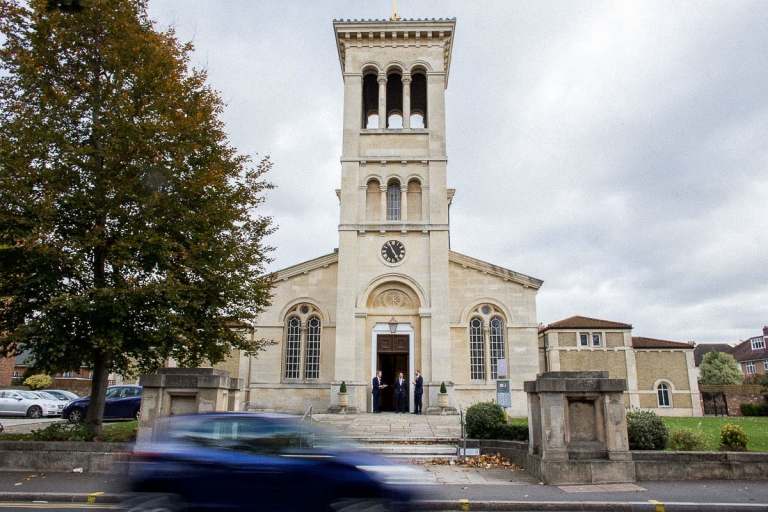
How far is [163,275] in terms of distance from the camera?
48.2 feet

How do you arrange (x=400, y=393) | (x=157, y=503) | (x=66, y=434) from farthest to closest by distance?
(x=400, y=393) < (x=66, y=434) < (x=157, y=503)

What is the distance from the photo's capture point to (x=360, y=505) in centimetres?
638

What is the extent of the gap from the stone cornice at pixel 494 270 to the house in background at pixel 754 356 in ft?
176

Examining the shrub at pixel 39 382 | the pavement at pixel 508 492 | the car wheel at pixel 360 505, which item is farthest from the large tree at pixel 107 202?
the shrub at pixel 39 382

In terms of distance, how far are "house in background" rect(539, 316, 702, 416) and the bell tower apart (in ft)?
39.3

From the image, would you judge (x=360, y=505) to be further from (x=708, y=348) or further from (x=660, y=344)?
(x=708, y=348)

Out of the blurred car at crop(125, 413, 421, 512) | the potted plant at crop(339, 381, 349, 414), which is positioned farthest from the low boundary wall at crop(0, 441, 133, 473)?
the potted plant at crop(339, 381, 349, 414)

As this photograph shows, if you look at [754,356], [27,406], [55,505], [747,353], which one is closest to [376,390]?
[55,505]

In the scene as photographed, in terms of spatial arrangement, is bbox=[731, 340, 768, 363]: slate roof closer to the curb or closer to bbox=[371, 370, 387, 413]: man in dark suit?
bbox=[371, 370, 387, 413]: man in dark suit

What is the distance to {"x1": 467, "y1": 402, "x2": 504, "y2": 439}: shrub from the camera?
1444 centimetres

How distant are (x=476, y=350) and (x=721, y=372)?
4594 cm

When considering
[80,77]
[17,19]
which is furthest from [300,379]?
[17,19]

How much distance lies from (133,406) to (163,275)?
36.7 feet

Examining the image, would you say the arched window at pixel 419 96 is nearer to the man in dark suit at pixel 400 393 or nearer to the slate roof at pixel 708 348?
the man in dark suit at pixel 400 393
